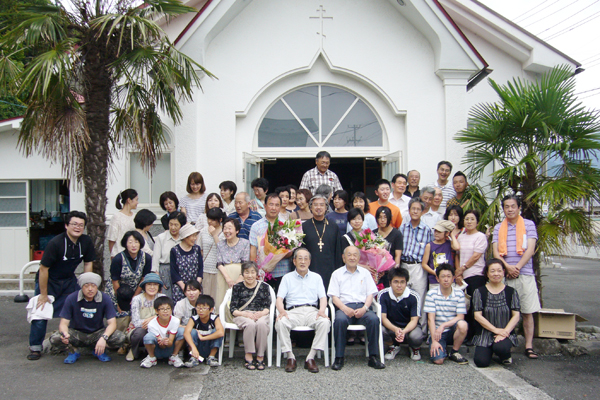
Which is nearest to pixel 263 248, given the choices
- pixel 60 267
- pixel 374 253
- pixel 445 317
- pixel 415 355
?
pixel 374 253

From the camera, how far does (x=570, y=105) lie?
6770 mm

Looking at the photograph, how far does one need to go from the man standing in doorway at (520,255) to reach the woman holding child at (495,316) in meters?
0.41

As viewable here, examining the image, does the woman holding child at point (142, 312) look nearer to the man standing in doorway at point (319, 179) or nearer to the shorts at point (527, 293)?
the man standing in doorway at point (319, 179)

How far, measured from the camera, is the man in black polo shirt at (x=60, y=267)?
5980 millimetres

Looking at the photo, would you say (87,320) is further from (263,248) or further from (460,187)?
(460,187)

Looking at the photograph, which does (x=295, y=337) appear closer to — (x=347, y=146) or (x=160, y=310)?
(x=160, y=310)

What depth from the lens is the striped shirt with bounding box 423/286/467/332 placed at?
5.97m

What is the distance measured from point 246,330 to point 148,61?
4301 millimetres

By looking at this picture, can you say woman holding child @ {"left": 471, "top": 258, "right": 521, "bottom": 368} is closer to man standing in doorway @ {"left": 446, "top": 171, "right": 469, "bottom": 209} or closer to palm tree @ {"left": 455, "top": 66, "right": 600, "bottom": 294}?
palm tree @ {"left": 455, "top": 66, "right": 600, "bottom": 294}

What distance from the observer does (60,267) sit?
20.2ft

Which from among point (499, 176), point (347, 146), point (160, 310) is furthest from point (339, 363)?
point (347, 146)

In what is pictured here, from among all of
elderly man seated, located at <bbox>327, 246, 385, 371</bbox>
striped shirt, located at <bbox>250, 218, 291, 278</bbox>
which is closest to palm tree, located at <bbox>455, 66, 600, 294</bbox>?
elderly man seated, located at <bbox>327, 246, 385, 371</bbox>

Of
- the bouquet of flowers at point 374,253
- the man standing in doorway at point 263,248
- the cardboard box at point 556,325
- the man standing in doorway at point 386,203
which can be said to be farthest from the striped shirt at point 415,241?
the cardboard box at point 556,325

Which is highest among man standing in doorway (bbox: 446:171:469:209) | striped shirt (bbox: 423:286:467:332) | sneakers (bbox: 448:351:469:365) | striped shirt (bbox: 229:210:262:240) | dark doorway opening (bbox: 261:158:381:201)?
dark doorway opening (bbox: 261:158:381:201)
